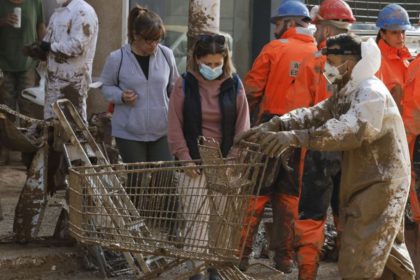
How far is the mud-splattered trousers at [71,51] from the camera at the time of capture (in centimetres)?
995

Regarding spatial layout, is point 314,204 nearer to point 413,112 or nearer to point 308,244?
point 308,244

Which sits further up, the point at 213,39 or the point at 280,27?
the point at 213,39

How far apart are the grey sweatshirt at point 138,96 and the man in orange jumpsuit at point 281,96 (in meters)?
0.85

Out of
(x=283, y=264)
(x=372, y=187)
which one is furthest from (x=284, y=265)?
(x=372, y=187)

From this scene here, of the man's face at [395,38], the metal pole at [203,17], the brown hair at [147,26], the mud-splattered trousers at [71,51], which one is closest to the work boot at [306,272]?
the brown hair at [147,26]

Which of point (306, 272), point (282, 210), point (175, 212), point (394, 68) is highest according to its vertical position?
point (394, 68)

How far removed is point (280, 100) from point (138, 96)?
1.13 meters

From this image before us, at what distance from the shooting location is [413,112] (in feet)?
27.9

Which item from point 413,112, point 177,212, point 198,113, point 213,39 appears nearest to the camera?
point 177,212

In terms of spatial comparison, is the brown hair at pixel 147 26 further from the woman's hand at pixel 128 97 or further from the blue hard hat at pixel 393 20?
the blue hard hat at pixel 393 20

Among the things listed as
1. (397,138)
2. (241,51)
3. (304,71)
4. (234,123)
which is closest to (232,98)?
(234,123)

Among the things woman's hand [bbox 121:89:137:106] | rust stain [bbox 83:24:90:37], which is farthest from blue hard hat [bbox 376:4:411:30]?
rust stain [bbox 83:24:90:37]

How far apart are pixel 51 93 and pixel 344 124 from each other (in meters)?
4.54

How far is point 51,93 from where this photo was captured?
33.7 feet
